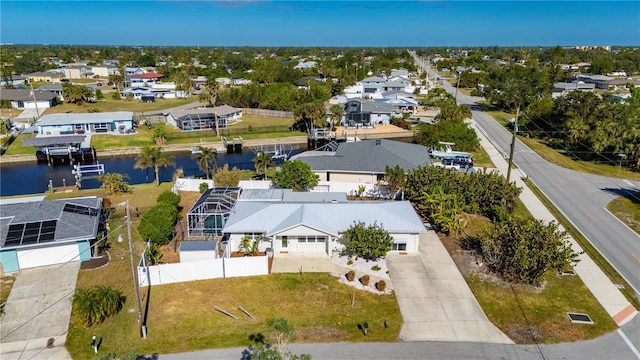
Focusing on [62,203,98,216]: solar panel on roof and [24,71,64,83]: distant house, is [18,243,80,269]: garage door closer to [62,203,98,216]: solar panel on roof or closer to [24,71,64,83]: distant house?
[62,203,98,216]: solar panel on roof

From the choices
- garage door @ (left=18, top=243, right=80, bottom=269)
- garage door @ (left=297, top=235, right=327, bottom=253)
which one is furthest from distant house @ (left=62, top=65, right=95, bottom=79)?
garage door @ (left=297, top=235, right=327, bottom=253)

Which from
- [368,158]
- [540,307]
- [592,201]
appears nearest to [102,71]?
[368,158]

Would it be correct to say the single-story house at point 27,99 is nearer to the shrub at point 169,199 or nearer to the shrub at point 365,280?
the shrub at point 169,199

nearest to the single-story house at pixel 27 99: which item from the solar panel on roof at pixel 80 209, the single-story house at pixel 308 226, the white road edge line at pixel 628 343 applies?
the solar panel on roof at pixel 80 209

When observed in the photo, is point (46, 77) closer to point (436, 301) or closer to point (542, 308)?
point (436, 301)

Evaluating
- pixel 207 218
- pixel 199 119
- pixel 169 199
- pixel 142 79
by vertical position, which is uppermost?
pixel 142 79
